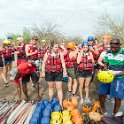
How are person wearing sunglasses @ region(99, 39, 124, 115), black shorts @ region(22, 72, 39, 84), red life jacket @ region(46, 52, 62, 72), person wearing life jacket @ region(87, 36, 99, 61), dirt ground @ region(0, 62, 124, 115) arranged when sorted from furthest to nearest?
1. dirt ground @ region(0, 62, 124, 115)
2. person wearing life jacket @ region(87, 36, 99, 61)
3. black shorts @ region(22, 72, 39, 84)
4. red life jacket @ region(46, 52, 62, 72)
5. person wearing sunglasses @ region(99, 39, 124, 115)

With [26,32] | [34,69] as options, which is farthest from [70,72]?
[26,32]

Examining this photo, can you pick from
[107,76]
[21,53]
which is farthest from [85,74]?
[21,53]

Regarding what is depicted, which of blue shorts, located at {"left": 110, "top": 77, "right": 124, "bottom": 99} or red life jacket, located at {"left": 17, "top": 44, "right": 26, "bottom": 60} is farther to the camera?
red life jacket, located at {"left": 17, "top": 44, "right": 26, "bottom": 60}

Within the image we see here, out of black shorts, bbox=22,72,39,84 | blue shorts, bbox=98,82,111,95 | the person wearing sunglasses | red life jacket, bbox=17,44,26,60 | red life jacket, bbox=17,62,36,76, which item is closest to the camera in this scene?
the person wearing sunglasses

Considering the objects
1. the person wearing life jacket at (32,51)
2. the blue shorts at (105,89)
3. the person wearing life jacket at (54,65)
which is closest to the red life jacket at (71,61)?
the person wearing life jacket at (32,51)

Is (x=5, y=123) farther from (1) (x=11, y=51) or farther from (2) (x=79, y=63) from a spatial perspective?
(1) (x=11, y=51)

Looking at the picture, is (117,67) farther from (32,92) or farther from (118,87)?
(32,92)

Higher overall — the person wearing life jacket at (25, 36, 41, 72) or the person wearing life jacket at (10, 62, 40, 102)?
the person wearing life jacket at (25, 36, 41, 72)

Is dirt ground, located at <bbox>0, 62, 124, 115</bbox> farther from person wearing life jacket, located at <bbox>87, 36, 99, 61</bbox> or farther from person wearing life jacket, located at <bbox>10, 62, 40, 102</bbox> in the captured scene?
person wearing life jacket, located at <bbox>87, 36, 99, 61</bbox>

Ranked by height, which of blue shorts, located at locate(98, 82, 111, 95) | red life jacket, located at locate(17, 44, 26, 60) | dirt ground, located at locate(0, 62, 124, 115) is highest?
red life jacket, located at locate(17, 44, 26, 60)

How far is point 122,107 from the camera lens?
6.97m

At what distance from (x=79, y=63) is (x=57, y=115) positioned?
2.25 meters

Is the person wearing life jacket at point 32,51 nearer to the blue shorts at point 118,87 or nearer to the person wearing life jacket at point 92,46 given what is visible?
the person wearing life jacket at point 92,46

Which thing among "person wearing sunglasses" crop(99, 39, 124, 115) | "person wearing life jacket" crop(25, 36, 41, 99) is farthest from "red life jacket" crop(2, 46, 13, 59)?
"person wearing sunglasses" crop(99, 39, 124, 115)
